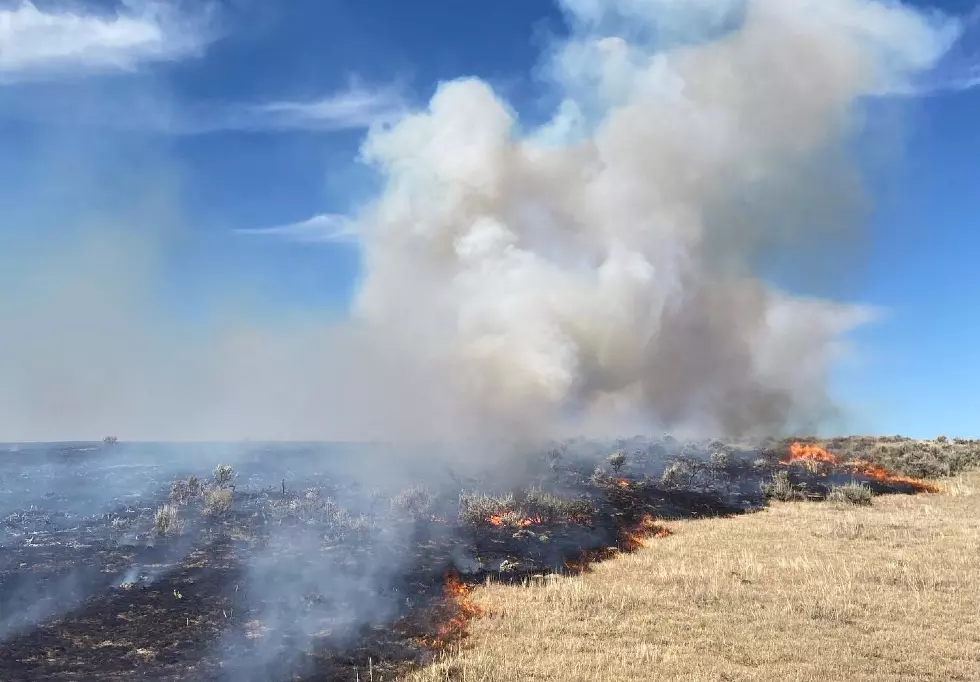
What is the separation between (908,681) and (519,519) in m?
14.9

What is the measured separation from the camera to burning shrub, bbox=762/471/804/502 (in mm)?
31781

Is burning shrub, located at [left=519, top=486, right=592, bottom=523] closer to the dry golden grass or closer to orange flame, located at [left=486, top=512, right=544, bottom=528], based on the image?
orange flame, located at [left=486, top=512, right=544, bottom=528]

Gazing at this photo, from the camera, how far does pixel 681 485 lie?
34.1 m

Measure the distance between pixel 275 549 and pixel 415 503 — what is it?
279 inches

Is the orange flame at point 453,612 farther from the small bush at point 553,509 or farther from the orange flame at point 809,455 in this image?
the orange flame at point 809,455

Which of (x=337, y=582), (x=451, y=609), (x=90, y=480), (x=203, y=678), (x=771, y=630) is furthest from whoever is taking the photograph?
(x=90, y=480)

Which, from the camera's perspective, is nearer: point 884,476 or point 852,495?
point 852,495

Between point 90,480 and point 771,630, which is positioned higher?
point 90,480

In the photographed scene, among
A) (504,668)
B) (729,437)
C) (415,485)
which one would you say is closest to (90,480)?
(415,485)

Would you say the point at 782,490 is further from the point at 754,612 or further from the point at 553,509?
the point at 754,612

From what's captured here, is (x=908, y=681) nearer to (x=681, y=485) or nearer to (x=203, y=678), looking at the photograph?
(x=203, y=678)

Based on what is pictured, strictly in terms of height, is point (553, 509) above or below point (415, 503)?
below

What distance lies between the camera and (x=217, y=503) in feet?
76.2

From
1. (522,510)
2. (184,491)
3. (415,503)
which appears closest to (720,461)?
(522,510)
